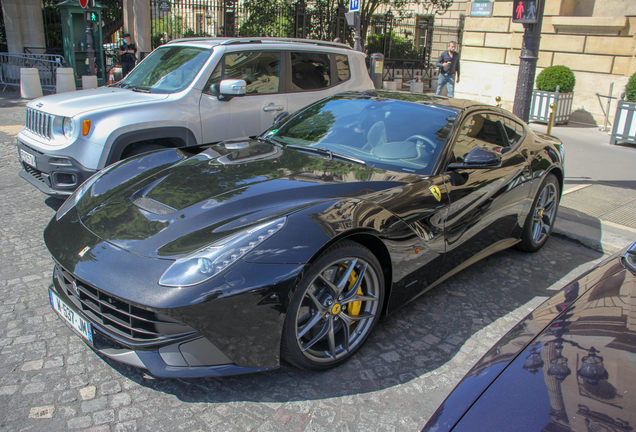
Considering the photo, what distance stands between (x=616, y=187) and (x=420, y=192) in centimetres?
548

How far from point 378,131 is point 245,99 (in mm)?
2798

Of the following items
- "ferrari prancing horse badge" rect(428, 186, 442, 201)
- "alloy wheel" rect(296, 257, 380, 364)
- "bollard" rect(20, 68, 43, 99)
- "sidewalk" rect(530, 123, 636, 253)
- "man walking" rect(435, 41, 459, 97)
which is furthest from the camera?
"man walking" rect(435, 41, 459, 97)

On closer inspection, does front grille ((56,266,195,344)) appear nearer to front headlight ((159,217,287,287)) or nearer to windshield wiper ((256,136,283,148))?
front headlight ((159,217,287,287))

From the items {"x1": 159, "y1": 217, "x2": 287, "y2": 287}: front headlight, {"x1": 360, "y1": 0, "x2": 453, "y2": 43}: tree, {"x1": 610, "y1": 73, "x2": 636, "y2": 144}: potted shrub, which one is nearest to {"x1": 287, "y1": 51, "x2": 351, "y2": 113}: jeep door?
{"x1": 159, "y1": 217, "x2": 287, "y2": 287}: front headlight

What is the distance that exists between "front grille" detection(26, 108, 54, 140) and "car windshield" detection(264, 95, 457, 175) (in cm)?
245

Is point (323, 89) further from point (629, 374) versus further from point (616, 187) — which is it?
point (629, 374)

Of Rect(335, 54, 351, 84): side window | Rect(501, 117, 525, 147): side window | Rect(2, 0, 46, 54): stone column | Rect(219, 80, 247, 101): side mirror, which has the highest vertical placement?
Rect(2, 0, 46, 54): stone column

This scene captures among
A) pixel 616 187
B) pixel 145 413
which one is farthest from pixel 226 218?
pixel 616 187

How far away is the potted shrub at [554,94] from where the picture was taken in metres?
12.9

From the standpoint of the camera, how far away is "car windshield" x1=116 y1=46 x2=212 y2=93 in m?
5.84

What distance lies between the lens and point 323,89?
7000 millimetres

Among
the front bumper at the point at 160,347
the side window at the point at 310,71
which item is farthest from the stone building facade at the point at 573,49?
the front bumper at the point at 160,347

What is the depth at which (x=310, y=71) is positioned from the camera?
6863 mm

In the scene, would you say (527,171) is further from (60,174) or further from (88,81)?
(88,81)
